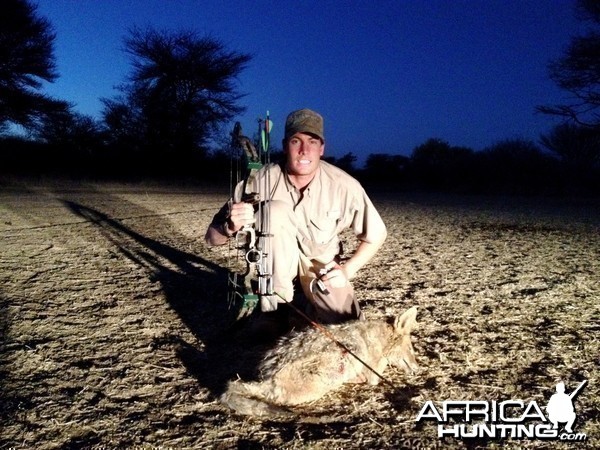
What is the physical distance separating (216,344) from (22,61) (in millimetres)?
21633

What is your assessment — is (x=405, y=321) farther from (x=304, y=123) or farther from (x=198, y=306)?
(x=198, y=306)

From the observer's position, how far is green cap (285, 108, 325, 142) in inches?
120

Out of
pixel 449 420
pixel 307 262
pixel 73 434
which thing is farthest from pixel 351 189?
pixel 73 434

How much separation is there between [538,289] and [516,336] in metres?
1.34

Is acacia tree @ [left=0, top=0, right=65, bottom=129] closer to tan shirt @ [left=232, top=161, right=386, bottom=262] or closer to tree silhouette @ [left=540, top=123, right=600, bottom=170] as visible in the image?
tan shirt @ [left=232, top=161, right=386, bottom=262]

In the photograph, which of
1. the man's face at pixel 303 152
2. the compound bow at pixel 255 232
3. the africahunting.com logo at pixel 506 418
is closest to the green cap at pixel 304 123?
the man's face at pixel 303 152

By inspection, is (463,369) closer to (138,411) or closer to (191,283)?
(138,411)

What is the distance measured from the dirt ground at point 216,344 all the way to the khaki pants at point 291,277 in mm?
479

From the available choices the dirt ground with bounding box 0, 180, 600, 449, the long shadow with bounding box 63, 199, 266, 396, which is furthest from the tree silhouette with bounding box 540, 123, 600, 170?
the long shadow with bounding box 63, 199, 266, 396

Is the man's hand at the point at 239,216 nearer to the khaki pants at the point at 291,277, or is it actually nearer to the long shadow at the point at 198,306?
the khaki pants at the point at 291,277

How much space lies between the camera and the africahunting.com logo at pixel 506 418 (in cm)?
195

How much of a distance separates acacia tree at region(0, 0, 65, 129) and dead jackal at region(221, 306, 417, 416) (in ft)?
72.4

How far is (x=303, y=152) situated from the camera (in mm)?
3133

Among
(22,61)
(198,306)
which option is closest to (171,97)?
(22,61)
